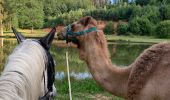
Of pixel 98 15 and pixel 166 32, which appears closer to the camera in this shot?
pixel 166 32

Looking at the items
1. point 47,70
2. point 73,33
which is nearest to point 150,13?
point 73,33

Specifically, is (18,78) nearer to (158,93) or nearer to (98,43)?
(158,93)

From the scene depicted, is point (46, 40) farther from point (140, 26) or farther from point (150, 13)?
point (150, 13)

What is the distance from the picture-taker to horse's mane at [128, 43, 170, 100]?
18.6 feet

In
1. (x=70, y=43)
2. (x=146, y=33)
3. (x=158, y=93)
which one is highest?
(x=70, y=43)

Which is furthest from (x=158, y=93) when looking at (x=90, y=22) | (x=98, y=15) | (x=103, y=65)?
(x=98, y=15)

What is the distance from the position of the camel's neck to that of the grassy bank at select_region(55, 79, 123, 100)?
20.7ft

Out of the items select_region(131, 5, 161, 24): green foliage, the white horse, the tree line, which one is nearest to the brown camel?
the white horse

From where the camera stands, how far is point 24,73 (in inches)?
165

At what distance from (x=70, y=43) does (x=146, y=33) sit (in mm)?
60545

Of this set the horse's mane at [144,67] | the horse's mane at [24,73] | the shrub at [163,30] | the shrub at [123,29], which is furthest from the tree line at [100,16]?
the horse's mane at [24,73]

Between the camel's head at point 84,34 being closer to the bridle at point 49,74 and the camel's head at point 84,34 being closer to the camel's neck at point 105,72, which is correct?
the camel's neck at point 105,72

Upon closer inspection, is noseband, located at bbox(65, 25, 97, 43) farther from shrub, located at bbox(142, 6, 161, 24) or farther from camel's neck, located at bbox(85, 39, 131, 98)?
shrub, located at bbox(142, 6, 161, 24)

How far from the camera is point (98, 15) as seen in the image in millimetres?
79188
